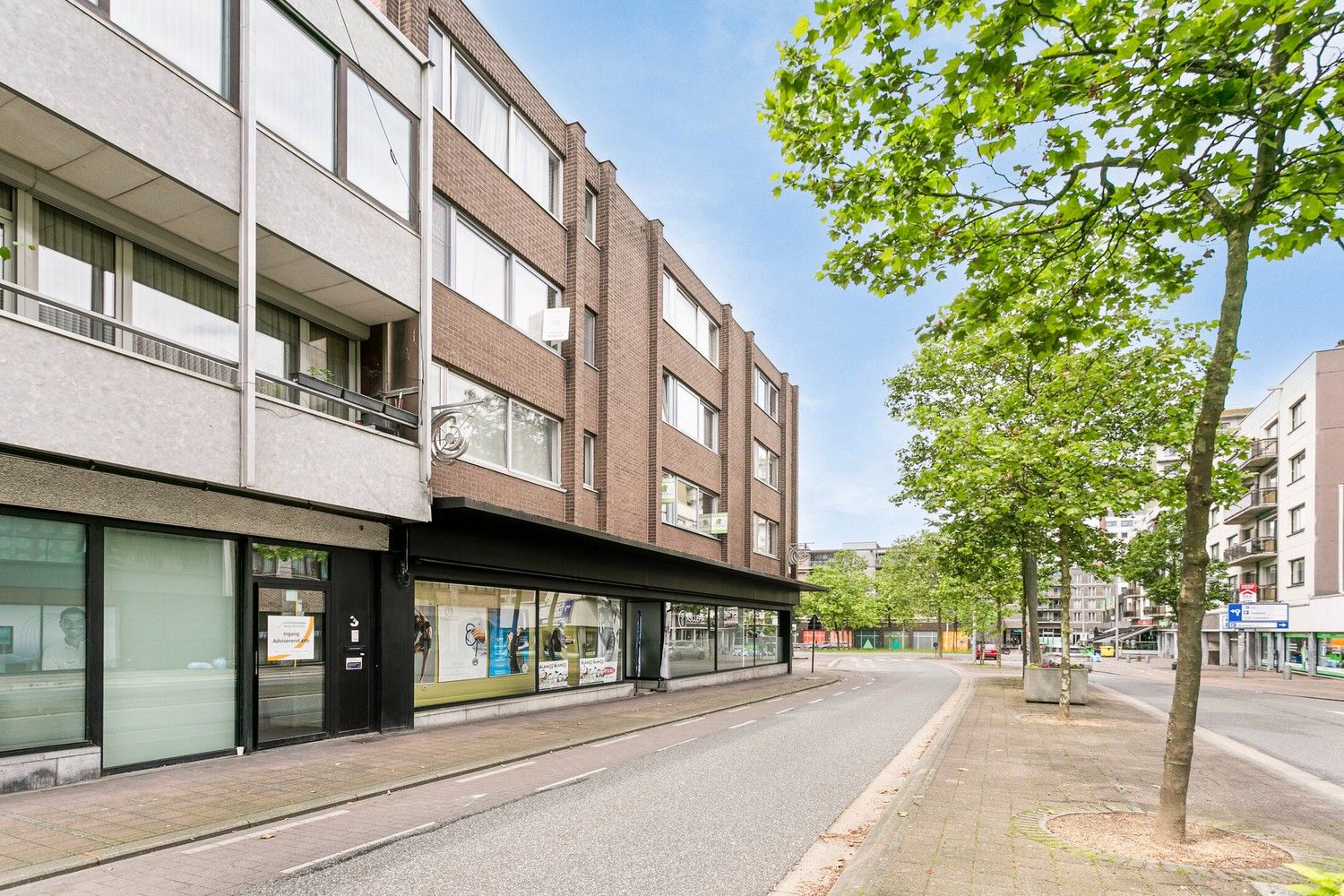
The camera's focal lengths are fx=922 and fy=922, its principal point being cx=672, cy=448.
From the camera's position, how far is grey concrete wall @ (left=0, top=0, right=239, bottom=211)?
8.43 meters

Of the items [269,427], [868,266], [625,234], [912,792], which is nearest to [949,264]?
[868,266]

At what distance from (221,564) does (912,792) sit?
8.42 m

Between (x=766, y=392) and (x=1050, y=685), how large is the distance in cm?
1769

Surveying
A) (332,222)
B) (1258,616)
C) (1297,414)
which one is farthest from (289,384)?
(1297,414)

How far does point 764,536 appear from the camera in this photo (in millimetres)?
35594

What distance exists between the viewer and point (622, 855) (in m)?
6.96

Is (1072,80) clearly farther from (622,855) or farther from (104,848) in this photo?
(104,848)

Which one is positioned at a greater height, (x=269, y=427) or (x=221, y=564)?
(x=269, y=427)

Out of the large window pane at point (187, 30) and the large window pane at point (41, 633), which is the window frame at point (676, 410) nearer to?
the large window pane at point (187, 30)

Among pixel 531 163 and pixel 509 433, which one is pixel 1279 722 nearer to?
pixel 509 433

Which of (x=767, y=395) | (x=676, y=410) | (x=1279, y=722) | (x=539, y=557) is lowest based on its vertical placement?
(x=1279, y=722)

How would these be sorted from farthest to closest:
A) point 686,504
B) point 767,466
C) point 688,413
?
point 767,466 < point 688,413 < point 686,504

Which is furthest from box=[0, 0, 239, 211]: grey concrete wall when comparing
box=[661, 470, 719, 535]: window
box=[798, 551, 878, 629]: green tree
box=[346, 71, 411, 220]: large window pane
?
box=[798, 551, 878, 629]: green tree

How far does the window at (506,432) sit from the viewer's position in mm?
16000
